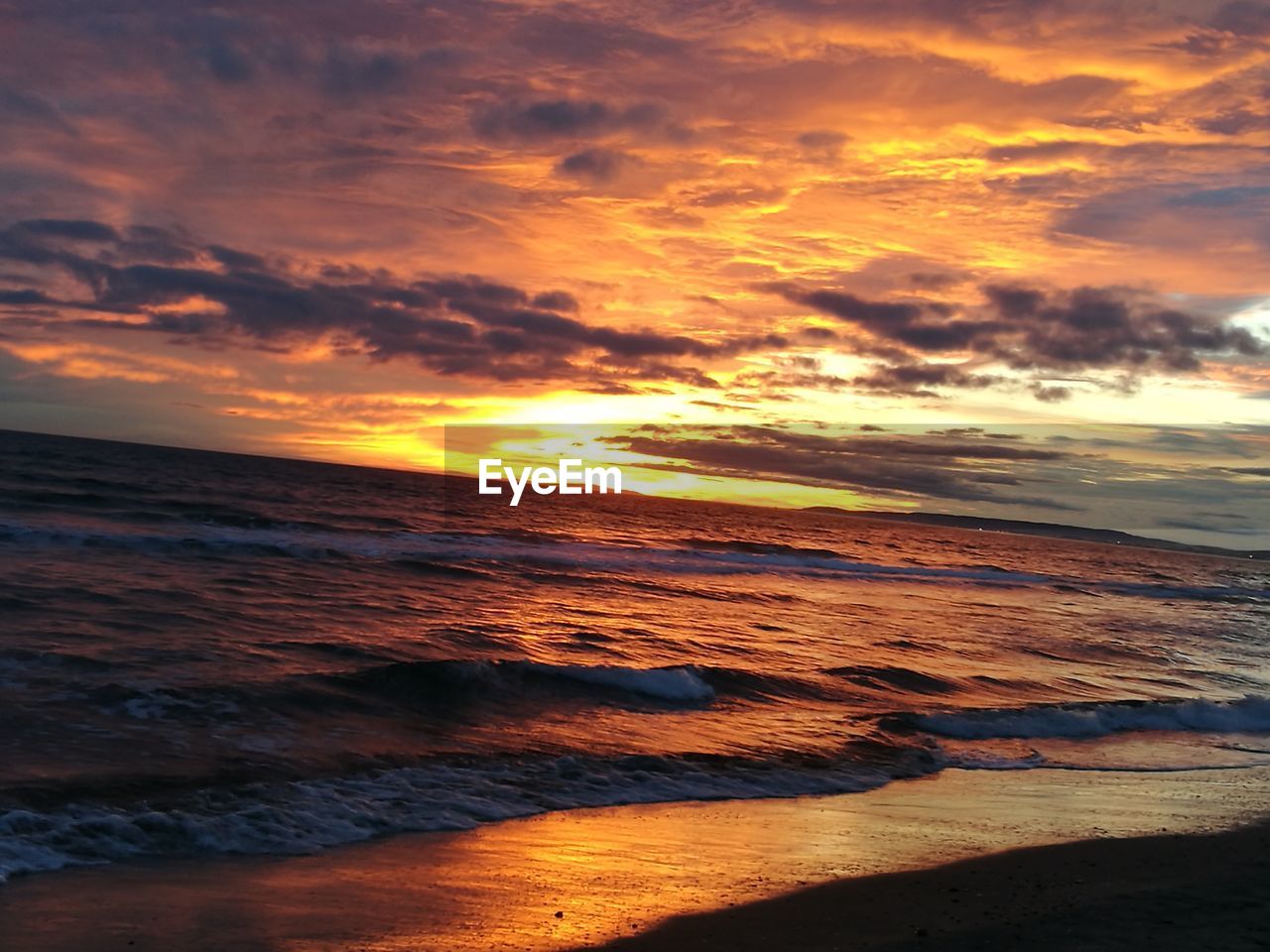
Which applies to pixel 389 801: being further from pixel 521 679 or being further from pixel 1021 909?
pixel 521 679

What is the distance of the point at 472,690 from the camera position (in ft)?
47.8

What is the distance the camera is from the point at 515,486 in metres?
117

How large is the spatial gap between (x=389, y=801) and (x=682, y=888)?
3.25m

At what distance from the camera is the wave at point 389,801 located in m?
7.66

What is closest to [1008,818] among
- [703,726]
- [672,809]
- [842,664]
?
[672,809]

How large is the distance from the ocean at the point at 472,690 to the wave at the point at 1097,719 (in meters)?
0.06

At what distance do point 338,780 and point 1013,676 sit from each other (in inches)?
585

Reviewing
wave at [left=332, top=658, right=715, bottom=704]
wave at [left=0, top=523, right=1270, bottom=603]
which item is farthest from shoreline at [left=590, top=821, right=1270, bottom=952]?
wave at [left=0, top=523, right=1270, bottom=603]

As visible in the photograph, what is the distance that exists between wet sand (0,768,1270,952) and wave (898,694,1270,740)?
182 inches

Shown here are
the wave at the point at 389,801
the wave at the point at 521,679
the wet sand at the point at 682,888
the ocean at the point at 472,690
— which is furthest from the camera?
the wave at the point at 521,679

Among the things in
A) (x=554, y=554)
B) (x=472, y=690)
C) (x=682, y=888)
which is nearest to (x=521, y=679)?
(x=472, y=690)

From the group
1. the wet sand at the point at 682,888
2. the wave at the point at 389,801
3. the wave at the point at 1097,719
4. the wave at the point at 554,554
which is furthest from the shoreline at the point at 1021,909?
the wave at the point at 554,554

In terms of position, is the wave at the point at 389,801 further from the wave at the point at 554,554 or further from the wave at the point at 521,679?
the wave at the point at 554,554

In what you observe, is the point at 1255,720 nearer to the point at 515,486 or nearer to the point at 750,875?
the point at 750,875
